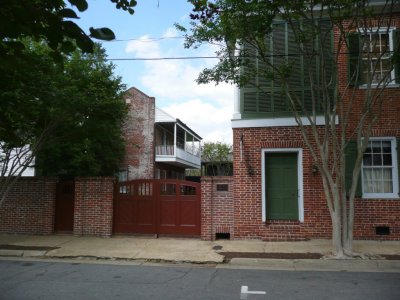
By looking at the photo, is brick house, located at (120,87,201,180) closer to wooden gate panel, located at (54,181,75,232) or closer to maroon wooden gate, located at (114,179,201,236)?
wooden gate panel, located at (54,181,75,232)

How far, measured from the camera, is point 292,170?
43.2 ft

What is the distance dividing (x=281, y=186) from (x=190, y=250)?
359cm

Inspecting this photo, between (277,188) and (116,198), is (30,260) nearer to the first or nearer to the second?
(116,198)

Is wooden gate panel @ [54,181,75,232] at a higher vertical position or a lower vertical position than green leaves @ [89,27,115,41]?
lower

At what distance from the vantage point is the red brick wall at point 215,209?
42.9ft

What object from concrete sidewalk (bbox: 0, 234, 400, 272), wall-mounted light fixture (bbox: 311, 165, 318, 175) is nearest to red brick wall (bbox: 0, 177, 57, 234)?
concrete sidewalk (bbox: 0, 234, 400, 272)

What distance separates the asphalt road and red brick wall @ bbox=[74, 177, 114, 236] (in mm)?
4178

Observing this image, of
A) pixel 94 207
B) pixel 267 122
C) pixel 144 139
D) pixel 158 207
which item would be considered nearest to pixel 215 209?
pixel 158 207

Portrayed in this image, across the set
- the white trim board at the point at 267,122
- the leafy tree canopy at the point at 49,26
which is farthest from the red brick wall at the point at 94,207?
the leafy tree canopy at the point at 49,26

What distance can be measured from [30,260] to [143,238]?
12.4ft

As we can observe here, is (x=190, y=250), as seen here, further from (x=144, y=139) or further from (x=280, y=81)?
(x=144, y=139)

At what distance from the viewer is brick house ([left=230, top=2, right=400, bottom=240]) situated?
41.0 feet

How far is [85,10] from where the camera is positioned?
261cm

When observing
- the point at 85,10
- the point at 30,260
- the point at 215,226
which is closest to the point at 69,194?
the point at 30,260
